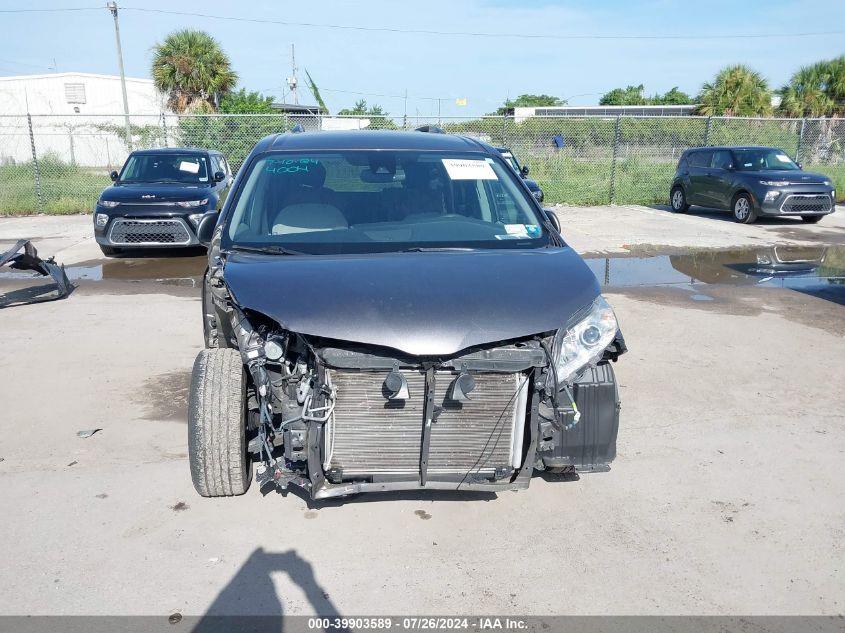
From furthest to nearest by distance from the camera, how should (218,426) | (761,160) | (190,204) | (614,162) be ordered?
(614,162) → (761,160) → (190,204) → (218,426)

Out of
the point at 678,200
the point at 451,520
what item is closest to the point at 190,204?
the point at 451,520

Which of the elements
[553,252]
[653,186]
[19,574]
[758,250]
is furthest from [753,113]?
[19,574]

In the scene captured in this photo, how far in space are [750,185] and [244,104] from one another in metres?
20.6

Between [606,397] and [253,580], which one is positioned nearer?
[253,580]

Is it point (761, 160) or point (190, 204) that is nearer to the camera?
point (190, 204)

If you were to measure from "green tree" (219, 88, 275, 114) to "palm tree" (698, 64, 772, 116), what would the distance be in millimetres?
19763

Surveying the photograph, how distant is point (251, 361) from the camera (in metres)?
3.12

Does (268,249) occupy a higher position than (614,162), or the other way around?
(268,249)

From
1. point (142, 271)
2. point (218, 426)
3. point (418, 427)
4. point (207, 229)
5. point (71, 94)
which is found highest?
point (71, 94)

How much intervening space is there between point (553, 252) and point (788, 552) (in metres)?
1.82

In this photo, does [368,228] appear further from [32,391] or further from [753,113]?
[753,113]

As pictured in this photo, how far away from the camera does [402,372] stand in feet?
9.81

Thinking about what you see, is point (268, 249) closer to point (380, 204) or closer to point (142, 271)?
point (380, 204)

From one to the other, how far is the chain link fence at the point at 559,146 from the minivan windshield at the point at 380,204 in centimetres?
1326
